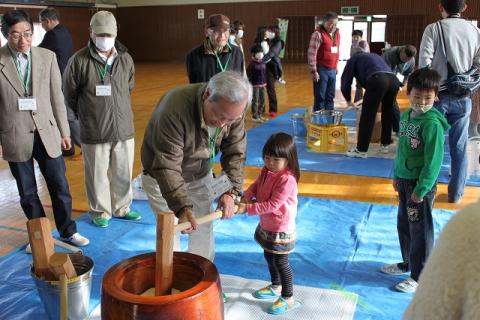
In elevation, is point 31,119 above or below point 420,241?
above

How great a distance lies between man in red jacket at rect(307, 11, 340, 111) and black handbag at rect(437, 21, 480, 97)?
2760 mm

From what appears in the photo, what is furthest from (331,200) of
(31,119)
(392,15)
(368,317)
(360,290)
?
(392,15)

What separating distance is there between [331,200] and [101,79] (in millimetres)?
1910

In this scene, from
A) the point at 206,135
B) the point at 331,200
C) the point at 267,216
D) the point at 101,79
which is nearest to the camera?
the point at 206,135

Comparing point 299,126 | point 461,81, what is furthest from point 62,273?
point 299,126

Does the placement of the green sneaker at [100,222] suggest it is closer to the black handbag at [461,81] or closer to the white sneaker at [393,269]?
the white sneaker at [393,269]

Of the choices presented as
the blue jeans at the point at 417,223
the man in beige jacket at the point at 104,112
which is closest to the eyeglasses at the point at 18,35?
the man in beige jacket at the point at 104,112

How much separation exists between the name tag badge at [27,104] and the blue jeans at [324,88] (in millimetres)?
4047

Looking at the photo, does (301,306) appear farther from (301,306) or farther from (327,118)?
(327,118)

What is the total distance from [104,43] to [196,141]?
4.66ft

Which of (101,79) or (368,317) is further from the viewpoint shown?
(101,79)

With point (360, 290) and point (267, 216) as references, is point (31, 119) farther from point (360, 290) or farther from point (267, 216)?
point (360, 290)

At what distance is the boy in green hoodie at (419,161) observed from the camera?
2162 millimetres

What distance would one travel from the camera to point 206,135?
6.37 feet
